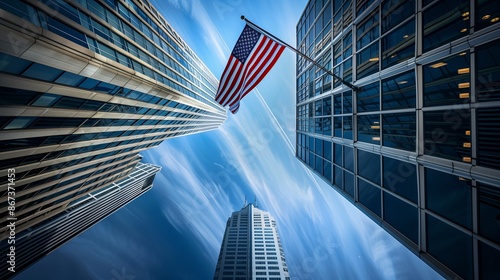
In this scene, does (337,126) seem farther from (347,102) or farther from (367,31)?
(367,31)

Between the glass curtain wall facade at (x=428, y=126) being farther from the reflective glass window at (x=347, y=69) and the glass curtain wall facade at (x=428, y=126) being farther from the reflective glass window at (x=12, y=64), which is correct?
the reflective glass window at (x=12, y=64)

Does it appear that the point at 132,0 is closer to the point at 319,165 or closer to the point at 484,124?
the point at 319,165

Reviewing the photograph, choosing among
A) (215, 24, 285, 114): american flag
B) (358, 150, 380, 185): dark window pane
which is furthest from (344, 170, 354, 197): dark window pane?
(215, 24, 285, 114): american flag

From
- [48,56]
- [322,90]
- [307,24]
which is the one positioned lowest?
[322,90]

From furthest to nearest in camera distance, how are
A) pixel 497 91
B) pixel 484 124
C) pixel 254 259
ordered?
pixel 254 259 < pixel 484 124 < pixel 497 91

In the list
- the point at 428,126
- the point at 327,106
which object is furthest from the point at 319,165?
the point at 428,126

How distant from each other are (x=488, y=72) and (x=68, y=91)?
23.2 meters

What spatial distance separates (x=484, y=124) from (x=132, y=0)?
3566 cm

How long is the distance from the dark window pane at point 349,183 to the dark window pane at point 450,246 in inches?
253

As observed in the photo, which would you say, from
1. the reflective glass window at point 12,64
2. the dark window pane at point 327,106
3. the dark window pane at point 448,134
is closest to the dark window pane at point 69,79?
the reflective glass window at point 12,64

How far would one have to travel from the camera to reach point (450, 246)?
8.01 m

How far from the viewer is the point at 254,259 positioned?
11462 centimetres

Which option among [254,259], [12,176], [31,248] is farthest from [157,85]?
[254,259]

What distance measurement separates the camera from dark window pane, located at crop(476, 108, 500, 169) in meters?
6.59
